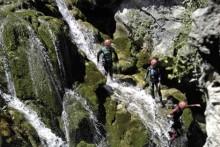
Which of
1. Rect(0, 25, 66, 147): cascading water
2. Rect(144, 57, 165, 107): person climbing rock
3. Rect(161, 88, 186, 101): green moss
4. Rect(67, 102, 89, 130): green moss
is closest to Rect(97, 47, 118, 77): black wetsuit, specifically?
Rect(144, 57, 165, 107): person climbing rock

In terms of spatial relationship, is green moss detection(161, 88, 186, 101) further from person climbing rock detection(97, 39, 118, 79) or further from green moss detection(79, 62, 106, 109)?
green moss detection(79, 62, 106, 109)

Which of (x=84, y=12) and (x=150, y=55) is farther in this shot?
(x=84, y=12)

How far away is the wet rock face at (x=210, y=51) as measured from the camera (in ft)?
37.0

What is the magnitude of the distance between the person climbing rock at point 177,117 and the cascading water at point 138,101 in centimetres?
151

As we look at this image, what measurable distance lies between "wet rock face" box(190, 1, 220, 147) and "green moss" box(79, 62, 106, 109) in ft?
39.7

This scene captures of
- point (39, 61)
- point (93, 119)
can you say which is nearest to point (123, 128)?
point (93, 119)

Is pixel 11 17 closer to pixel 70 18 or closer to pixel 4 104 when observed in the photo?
pixel 4 104

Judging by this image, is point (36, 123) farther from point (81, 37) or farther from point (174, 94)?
point (81, 37)

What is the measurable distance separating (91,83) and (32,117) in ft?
14.5

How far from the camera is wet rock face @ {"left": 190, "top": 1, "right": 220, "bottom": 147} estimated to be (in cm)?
1127

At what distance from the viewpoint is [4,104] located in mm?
21422

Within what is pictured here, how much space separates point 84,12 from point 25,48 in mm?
9531

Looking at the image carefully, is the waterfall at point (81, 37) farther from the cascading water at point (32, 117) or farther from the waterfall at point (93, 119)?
the cascading water at point (32, 117)

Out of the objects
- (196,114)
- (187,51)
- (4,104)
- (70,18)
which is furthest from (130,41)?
(187,51)
